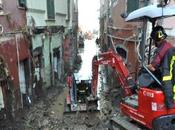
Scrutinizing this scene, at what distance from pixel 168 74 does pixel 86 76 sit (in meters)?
7.69

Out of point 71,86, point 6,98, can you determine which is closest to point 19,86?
point 6,98

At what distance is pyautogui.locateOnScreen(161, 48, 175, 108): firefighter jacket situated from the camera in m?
6.66

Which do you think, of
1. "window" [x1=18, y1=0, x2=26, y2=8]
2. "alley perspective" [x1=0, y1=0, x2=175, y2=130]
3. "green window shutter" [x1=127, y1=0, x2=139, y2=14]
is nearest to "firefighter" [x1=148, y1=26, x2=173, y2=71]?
"alley perspective" [x1=0, y1=0, x2=175, y2=130]

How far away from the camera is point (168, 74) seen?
21.9ft

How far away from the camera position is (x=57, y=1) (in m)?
18.6

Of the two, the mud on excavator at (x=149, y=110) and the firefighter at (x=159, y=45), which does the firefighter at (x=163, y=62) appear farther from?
the mud on excavator at (x=149, y=110)

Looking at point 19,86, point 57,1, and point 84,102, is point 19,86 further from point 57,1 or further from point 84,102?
point 57,1

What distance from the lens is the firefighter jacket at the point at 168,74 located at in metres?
6.66

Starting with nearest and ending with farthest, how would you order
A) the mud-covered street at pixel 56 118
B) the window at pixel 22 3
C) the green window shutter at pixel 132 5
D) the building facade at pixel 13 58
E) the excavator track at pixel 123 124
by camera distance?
the excavator track at pixel 123 124 → the building facade at pixel 13 58 → the mud-covered street at pixel 56 118 → the window at pixel 22 3 → the green window shutter at pixel 132 5

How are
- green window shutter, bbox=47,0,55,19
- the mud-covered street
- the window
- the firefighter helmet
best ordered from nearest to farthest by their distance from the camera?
the firefighter helmet < the mud-covered street < the window < green window shutter, bbox=47,0,55,19

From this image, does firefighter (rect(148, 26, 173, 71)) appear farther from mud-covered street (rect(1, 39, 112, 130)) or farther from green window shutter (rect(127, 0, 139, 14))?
green window shutter (rect(127, 0, 139, 14))

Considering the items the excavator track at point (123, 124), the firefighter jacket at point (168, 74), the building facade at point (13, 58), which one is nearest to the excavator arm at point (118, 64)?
the excavator track at point (123, 124)

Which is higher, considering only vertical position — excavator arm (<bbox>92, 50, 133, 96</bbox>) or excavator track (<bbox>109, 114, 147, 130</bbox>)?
excavator arm (<bbox>92, 50, 133, 96</bbox>)

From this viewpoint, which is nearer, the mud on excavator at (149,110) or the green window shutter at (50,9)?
the mud on excavator at (149,110)
